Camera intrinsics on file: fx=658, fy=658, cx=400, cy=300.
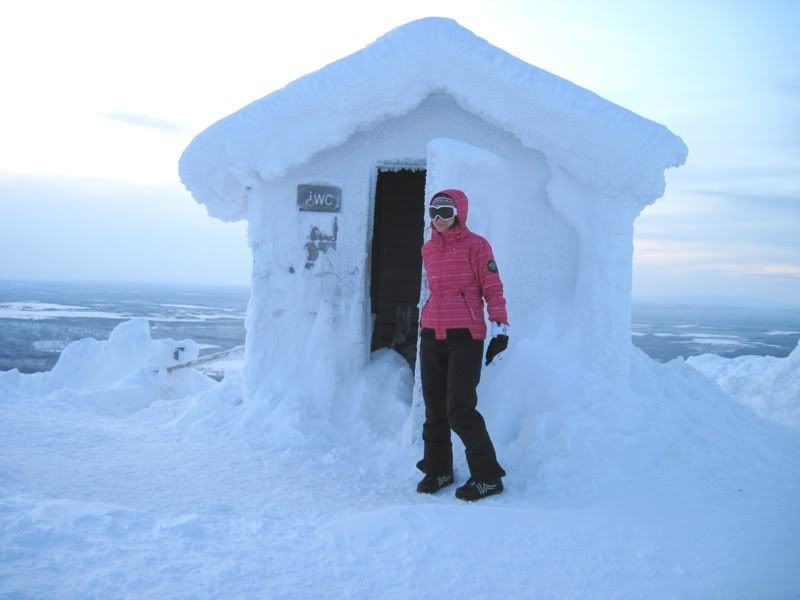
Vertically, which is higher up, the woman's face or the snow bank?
the woman's face

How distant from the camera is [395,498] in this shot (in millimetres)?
4277

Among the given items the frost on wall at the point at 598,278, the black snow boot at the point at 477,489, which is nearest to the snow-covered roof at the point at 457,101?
the frost on wall at the point at 598,278

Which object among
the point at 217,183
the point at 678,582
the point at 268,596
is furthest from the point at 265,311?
the point at 678,582

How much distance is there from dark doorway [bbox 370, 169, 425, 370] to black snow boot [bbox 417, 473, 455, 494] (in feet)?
13.5

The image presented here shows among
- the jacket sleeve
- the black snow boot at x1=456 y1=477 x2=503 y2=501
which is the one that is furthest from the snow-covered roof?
the black snow boot at x1=456 y1=477 x2=503 y2=501

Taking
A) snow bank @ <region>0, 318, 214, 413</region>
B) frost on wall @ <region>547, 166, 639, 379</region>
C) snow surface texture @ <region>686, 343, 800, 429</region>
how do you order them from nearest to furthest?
frost on wall @ <region>547, 166, 639, 379</region> < snow bank @ <region>0, 318, 214, 413</region> < snow surface texture @ <region>686, 343, 800, 429</region>

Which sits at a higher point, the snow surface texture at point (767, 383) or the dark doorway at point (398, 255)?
the dark doorway at point (398, 255)

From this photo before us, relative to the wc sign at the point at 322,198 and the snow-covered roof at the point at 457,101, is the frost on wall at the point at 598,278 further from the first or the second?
the wc sign at the point at 322,198

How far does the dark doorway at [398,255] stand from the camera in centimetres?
870

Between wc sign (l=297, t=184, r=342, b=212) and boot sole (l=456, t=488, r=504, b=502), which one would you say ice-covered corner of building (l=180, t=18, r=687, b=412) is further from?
boot sole (l=456, t=488, r=504, b=502)

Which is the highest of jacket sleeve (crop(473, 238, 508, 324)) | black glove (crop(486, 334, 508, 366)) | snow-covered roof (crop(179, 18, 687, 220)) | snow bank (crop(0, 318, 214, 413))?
snow-covered roof (crop(179, 18, 687, 220))

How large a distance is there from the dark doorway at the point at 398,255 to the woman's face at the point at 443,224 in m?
4.25

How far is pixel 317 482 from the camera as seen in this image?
4547 mm

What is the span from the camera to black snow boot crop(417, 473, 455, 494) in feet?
14.3
